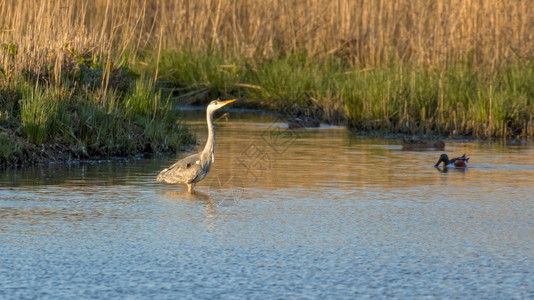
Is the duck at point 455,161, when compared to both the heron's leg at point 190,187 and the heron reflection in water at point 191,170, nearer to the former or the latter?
the heron reflection in water at point 191,170

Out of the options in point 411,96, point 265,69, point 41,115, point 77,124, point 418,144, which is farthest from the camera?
point 265,69

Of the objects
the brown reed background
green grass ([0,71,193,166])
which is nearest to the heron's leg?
green grass ([0,71,193,166])

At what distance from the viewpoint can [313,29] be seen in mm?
20094

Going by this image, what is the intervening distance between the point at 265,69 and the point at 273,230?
40.7ft

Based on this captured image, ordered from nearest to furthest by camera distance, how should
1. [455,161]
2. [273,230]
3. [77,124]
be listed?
1. [273,230]
2. [455,161]
3. [77,124]

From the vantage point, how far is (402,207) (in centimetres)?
836

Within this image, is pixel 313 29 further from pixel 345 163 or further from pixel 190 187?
pixel 190 187

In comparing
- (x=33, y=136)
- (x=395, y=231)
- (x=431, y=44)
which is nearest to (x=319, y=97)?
(x=431, y=44)

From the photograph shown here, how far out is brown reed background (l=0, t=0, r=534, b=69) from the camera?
44.6ft

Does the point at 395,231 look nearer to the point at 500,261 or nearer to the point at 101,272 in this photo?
the point at 500,261

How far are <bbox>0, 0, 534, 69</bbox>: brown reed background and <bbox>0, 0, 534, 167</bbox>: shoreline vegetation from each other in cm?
4

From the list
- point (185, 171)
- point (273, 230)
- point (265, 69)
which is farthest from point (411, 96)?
point (273, 230)

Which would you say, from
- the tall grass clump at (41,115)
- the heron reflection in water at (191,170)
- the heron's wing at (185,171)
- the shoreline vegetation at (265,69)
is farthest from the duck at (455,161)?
the tall grass clump at (41,115)

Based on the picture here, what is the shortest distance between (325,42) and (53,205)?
12.6 m
